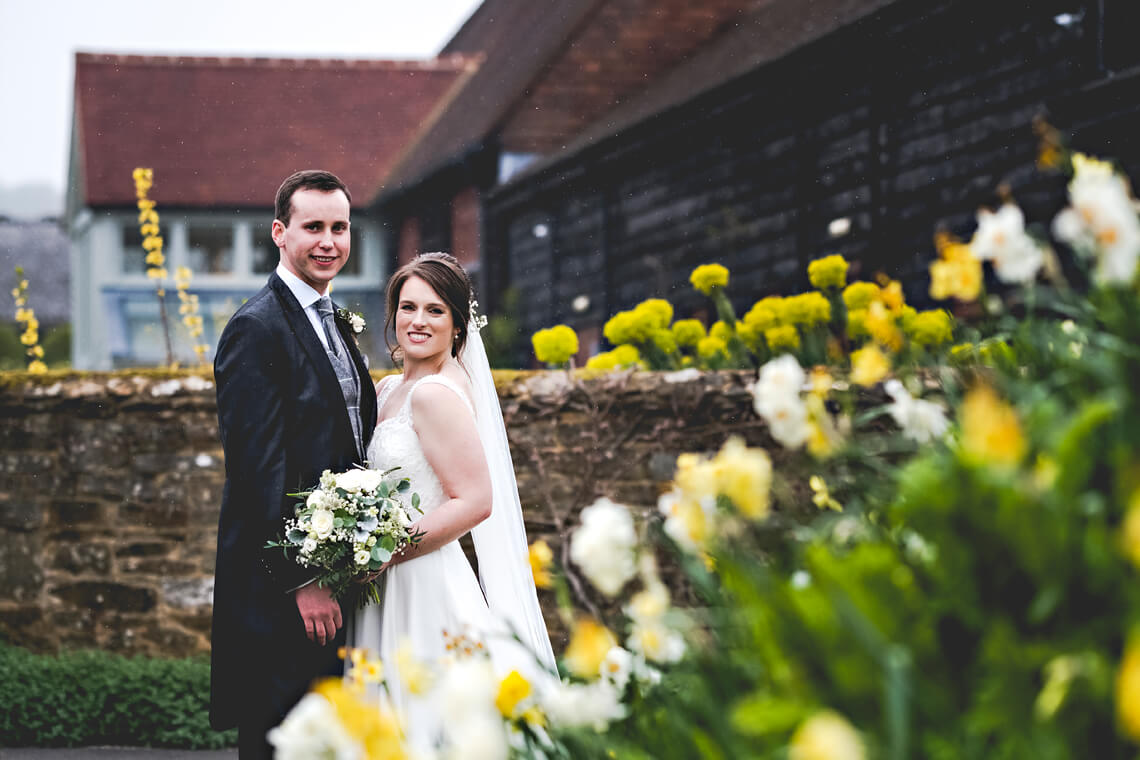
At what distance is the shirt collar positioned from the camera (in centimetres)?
348

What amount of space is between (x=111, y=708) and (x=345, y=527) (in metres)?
3.55

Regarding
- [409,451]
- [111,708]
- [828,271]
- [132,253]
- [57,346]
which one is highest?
[132,253]

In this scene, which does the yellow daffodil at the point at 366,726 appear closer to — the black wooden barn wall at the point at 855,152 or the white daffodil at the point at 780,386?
the white daffodil at the point at 780,386

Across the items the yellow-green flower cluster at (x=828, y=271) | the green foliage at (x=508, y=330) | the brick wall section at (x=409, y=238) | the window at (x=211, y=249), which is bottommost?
the yellow-green flower cluster at (x=828, y=271)

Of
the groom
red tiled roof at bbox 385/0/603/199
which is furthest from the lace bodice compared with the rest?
red tiled roof at bbox 385/0/603/199

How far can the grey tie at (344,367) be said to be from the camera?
351 cm

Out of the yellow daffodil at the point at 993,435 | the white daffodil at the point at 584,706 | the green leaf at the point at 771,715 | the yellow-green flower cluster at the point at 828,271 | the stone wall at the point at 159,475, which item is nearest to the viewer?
the yellow daffodil at the point at 993,435

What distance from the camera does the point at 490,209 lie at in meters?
17.5

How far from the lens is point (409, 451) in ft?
11.5

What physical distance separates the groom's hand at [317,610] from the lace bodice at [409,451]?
422 mm

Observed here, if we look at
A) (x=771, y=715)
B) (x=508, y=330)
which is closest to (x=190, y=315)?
(x=771, y=715)

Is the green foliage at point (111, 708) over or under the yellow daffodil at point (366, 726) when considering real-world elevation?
under

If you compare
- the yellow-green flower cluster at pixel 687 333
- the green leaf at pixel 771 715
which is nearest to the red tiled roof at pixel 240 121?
the yellow-green flower cluster at pixel 687 333

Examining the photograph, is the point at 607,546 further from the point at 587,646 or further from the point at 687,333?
the point at 687,333
